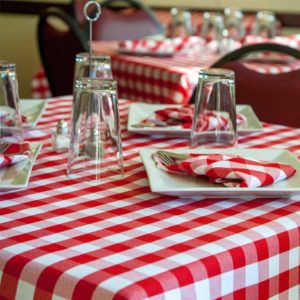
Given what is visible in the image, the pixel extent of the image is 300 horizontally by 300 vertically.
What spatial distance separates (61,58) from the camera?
3.25m

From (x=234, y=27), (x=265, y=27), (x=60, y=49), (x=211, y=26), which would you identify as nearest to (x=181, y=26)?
(x=211, y=26)

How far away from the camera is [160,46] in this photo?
133 inches

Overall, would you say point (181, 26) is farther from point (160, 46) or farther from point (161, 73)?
point (161, 73)

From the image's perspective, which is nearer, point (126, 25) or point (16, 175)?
point (16, 175)

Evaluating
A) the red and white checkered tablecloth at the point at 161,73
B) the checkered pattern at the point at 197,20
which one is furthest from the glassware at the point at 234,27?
the checkered pattern at the point at 197,20

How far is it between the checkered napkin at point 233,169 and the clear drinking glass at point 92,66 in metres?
0.58

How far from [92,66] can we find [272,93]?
52cm

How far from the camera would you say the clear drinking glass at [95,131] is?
1386mm

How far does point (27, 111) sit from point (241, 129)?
1.66 feet

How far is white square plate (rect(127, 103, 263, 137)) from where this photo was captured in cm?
168

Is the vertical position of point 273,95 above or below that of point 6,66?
below

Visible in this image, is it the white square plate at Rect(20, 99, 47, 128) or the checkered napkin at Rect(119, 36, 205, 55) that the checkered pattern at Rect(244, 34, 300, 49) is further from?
the white square plate at Rect(20, 99, 47, 128)

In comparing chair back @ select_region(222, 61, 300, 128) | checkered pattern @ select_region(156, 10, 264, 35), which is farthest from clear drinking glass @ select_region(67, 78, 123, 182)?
checkered pattern @ select_region(156, 10, 264, 35)

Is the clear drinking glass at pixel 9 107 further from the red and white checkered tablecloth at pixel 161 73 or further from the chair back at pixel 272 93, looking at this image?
the red and white checkered tablecloth at pixel 161 73
